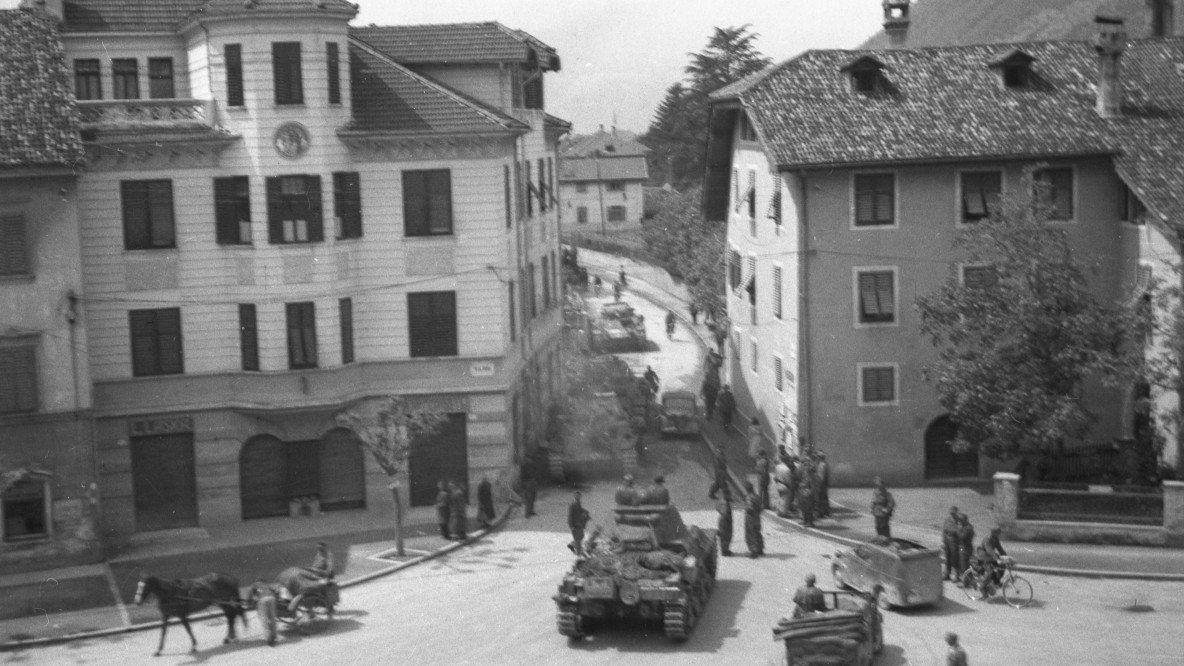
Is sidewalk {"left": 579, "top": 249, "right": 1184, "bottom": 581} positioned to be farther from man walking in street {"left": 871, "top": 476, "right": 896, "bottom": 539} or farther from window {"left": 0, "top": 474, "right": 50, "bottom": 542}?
window {"left": 0, "top": 474, "right": 50, "bottom": 542}

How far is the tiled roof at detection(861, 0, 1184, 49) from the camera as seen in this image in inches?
4385

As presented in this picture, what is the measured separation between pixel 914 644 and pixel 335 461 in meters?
17.6

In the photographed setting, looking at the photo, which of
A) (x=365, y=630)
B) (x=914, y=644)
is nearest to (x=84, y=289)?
(x=365, y=630)

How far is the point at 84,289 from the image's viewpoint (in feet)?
122

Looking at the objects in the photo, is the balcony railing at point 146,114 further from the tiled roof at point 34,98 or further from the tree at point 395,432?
the tree at point 395,432

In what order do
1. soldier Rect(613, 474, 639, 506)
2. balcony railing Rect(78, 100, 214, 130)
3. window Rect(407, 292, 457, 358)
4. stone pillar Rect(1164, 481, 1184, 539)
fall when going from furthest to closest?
window Rect(407, 292, 457, 358)
balcony railing Rect(78, 100, 214, 130)
stone pillar Rect(1164, 481, 1184, 539)
soldier Rect(613, 474, 639, 506)

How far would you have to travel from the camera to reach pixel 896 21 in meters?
49.7

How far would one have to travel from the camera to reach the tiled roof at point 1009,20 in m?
111

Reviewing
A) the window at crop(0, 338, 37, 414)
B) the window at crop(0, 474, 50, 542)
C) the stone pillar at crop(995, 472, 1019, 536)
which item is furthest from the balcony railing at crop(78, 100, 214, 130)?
the stone pillar at crop(995, 472, 1019, 536)

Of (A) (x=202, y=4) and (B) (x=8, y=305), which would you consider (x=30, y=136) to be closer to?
(B) (x=8, y=305)

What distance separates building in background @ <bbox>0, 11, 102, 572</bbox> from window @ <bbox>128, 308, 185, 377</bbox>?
236 centimetres

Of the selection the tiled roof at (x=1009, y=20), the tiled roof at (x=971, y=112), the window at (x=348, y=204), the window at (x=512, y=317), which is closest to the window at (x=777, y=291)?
the tiled roof at (x=971, y=112)

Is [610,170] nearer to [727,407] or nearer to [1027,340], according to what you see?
[727,407]

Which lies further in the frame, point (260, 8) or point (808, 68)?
point (808, 68)
